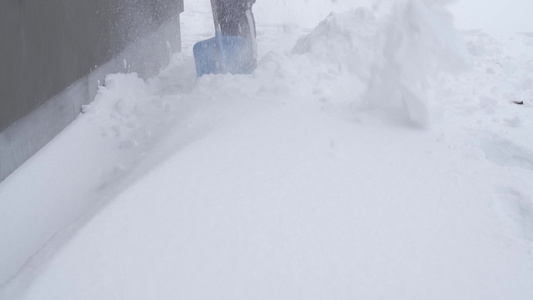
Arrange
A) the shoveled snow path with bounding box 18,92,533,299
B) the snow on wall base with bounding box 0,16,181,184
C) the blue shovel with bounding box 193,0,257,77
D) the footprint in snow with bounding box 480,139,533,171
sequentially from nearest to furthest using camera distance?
the shoveled snow path with bounding box 18,92,533,299 → the snow on wall base with bounding box 0,16,181,184 → the footprint in snow with bounding box 480,139,533,171 → the blue shovel with bounding box 193,0,257,77

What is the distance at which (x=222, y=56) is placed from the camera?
157 inches

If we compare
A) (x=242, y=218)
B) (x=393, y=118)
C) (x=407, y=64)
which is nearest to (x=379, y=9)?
(x=407, y=64)

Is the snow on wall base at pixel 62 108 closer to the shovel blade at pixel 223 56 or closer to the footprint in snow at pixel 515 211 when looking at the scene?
the shovel blade at pixel 223 56

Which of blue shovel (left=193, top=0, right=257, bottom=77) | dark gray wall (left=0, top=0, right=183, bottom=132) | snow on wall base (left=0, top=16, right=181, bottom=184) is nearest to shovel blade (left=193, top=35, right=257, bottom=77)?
blue shovel (left=193, top=0, right=257, bottom=77)

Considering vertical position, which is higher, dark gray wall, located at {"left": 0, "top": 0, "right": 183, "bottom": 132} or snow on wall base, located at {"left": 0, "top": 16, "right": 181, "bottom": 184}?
dark gray wall, located at {"left": 0, "top": 0, "right": 183, "bottom": 132}

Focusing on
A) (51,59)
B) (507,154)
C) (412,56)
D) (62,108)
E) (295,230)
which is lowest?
(507,154)

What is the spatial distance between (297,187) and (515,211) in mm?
1017

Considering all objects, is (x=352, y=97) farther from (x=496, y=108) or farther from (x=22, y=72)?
(x=22, y=72)

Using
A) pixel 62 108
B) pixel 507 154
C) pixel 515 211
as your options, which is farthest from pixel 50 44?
pixel 507 154

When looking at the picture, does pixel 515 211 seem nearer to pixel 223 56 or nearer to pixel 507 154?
pixel 507 154

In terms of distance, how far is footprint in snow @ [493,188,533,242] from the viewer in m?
2.04

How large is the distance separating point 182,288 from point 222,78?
2035 mm

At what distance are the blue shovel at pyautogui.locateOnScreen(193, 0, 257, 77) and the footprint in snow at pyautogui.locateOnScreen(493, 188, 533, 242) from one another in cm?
235

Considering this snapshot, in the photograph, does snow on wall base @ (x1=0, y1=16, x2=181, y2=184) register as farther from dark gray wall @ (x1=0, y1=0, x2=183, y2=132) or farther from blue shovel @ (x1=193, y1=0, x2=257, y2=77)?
blue shovel @ (x1=193, y1=0, x2=257, y2=77)
